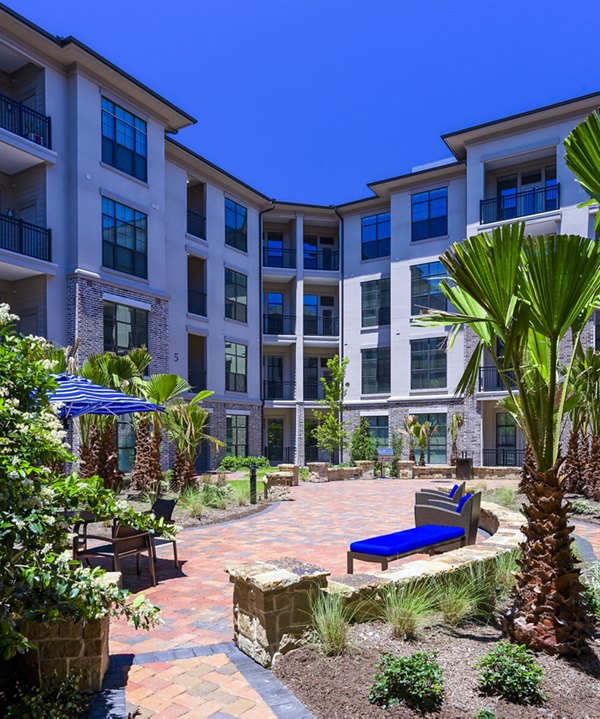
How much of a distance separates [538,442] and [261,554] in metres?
5.58

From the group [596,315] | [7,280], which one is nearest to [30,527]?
[7,280]

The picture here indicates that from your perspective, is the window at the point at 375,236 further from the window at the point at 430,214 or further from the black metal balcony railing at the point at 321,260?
the window at the point at 430,214

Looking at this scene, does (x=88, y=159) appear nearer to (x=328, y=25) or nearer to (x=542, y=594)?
(x=328, y=25)

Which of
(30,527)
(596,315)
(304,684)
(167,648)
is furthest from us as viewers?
(596,315)

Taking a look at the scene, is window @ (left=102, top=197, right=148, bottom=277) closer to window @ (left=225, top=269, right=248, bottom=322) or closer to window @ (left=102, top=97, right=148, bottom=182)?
window @ (left=102, top=97, right=148, bottom=182)

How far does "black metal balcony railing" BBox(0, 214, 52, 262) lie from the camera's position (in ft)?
63.6

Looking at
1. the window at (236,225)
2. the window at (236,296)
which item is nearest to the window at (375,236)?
the window at (236,225)

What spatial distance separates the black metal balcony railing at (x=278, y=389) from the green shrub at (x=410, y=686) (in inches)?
1212

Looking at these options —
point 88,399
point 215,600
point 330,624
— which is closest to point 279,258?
point 88,399

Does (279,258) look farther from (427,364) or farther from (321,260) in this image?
(427,364)

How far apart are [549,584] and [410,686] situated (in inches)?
55.9

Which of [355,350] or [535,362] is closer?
[535,362]

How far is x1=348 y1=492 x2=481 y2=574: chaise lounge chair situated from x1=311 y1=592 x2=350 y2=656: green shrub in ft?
6.26

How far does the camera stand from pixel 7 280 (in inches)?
809
